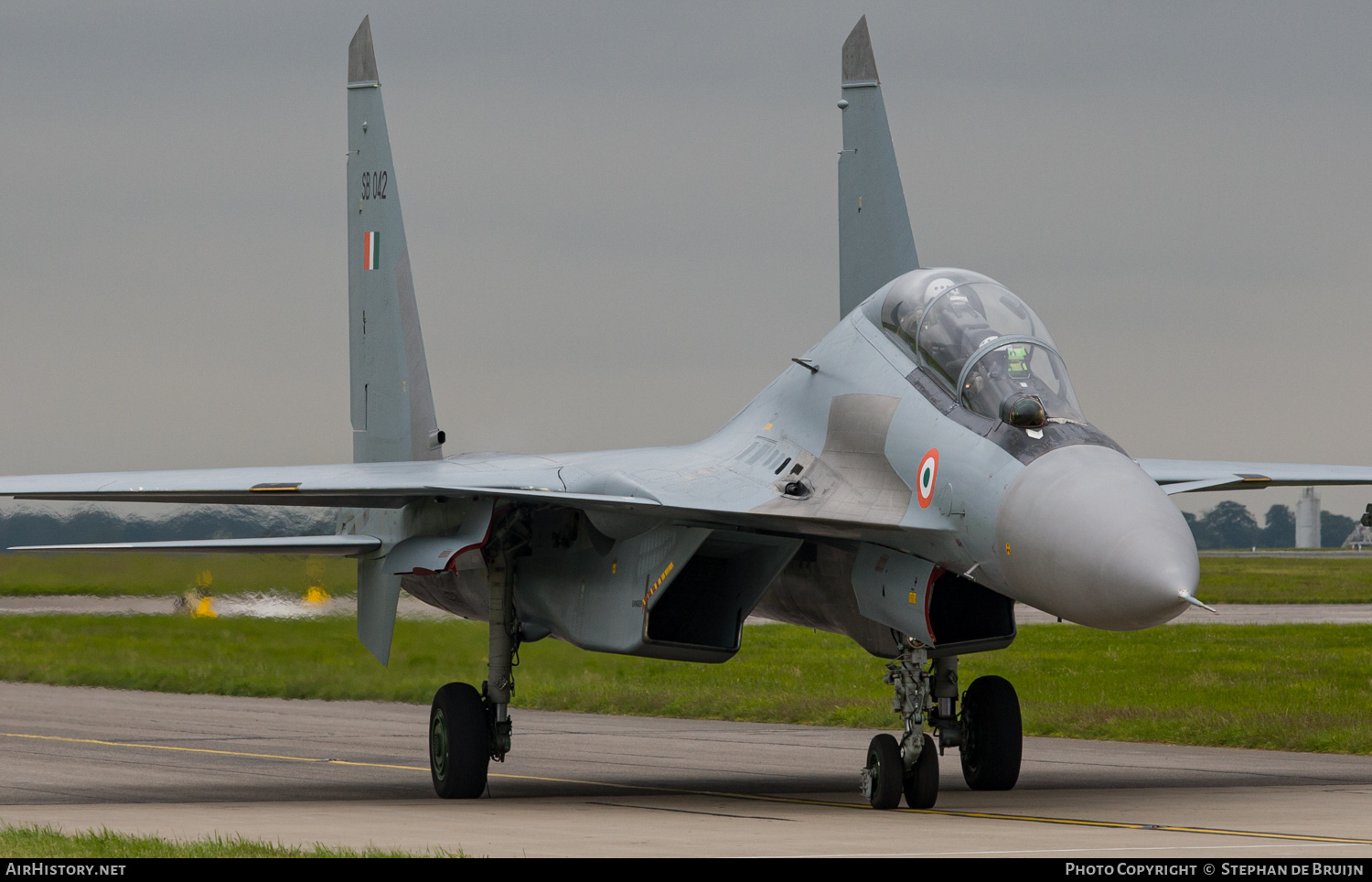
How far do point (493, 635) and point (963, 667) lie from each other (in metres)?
12.7

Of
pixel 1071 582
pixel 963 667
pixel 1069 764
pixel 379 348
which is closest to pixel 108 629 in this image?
pixel 379 348

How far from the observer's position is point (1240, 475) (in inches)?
476

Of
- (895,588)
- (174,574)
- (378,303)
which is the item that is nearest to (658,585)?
(895,588)

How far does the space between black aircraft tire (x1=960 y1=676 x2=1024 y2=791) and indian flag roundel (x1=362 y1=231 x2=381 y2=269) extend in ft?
24.1

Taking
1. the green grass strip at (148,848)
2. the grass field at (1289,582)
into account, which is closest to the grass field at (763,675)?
the green grass strip at (148,848)

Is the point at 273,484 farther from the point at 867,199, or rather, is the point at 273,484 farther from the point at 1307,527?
the point at 1307,527

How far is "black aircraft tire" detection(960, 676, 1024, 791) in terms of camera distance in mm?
11930

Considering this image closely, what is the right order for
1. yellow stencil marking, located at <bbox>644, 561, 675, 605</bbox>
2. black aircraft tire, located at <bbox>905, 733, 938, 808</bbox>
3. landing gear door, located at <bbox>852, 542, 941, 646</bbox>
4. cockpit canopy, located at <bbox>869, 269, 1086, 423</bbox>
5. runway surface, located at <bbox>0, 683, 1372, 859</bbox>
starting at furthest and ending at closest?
yellow stencil marking, located at <bbox>644, 561, 675, 605</bbox>, landing gear door, located at <bbox>852, 542, 941, 646</bbox>, black aircraft tire, located at <bbox>905, 733, 938, 808</bbox>, cockpit canopy, located at <bbox>869, 269, 1086, 423</bbox>, runway surface, located at <bbox>0, 683, 1372, 859</bbox>

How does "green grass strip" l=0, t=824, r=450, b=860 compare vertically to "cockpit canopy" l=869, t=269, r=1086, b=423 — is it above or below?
below

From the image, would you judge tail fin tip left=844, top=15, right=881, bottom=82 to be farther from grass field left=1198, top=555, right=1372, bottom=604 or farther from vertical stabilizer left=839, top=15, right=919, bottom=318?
grass field left=1198, top=555, right=1372, bottom=604

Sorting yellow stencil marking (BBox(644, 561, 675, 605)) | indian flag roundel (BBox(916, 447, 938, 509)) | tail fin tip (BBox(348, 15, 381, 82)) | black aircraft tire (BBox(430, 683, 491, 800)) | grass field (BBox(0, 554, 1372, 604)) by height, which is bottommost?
black aircraft tire (BBox(430, 683, 491, 800))

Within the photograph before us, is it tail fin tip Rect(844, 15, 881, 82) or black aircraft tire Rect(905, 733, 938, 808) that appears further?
tail fin tip Rect(844, 15, 881, 82)

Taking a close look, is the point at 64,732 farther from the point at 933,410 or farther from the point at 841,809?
the point at 933,410

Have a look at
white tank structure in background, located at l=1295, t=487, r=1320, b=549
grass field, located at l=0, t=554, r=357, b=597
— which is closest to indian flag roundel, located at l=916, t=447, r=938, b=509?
grass field, located at l=0, t=554, r=357, b=597
